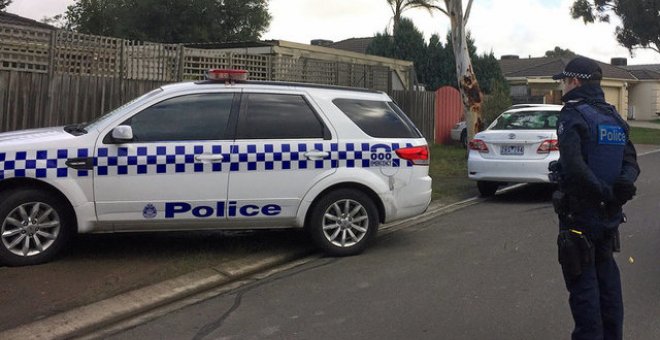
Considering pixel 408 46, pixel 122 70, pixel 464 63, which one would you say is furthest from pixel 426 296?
pixel 408 46

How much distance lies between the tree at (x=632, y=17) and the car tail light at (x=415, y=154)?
3179 cm

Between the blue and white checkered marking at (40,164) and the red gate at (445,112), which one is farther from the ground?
the red gate at (445,112)

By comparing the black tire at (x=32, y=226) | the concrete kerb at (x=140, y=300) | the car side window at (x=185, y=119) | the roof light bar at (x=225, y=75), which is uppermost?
the roof light bar at (x=225, y=75)

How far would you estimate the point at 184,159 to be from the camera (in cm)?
604

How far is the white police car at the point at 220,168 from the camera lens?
5.79 meters

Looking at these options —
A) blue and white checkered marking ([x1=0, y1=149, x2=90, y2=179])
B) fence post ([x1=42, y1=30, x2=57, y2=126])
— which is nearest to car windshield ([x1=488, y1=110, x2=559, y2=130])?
fence post ([x1=42, y1=30, x2=57, y2=126])

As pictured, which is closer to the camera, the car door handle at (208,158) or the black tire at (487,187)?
the car door handle at (208,158)

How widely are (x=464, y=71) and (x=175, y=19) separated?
1949 centimetres

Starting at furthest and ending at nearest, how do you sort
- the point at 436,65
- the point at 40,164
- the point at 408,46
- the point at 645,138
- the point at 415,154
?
the point at 408,46, the point at 436,65, the point at 645,138, the point at 415,154, the point at 40,164

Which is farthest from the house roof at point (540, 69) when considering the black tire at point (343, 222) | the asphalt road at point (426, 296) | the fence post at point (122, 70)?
the black tire at point (343, 222)

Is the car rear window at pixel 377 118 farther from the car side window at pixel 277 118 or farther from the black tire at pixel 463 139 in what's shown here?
the black tire at pixel 463 139

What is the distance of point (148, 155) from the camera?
5973 mm

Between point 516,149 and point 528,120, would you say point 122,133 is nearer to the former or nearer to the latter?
point 516,149

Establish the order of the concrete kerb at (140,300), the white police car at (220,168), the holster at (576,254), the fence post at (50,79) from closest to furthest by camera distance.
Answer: the holster at (576,254), the concrete kerb at (140,300), the white police car at (220,168), the fence post at (50,79)
